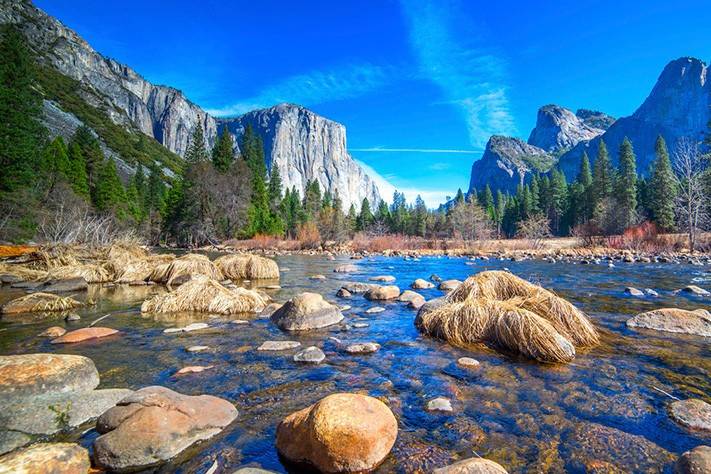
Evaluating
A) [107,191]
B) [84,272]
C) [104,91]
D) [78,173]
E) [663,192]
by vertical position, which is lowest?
[84,272]

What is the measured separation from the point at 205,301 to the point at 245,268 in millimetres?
6512

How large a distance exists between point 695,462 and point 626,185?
228 ft

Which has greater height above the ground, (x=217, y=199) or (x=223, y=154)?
(x=223, y=154)

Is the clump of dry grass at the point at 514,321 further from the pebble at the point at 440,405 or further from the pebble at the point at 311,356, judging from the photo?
the pebble at the point at 311,356

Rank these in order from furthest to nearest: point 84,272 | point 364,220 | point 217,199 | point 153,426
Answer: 1. point 364,220
2. point 217,199
3. point 84,272
4. point 153,426

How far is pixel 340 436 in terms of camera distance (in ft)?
9.77

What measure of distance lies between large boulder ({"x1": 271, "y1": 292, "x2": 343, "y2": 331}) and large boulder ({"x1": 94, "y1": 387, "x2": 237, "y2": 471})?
369 centimetres

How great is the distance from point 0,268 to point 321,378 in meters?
16.9

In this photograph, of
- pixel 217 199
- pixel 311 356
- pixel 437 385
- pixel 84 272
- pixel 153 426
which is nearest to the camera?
pixel 153 426

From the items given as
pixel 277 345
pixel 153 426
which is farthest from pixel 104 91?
pixel 153 426

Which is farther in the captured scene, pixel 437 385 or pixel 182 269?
pixel 182 269

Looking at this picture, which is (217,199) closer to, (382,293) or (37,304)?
(37,304)

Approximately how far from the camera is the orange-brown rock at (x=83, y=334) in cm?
641

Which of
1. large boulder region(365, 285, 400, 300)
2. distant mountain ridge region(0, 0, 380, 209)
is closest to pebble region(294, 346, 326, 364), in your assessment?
large boulder region(365, 285, 400, 300)
